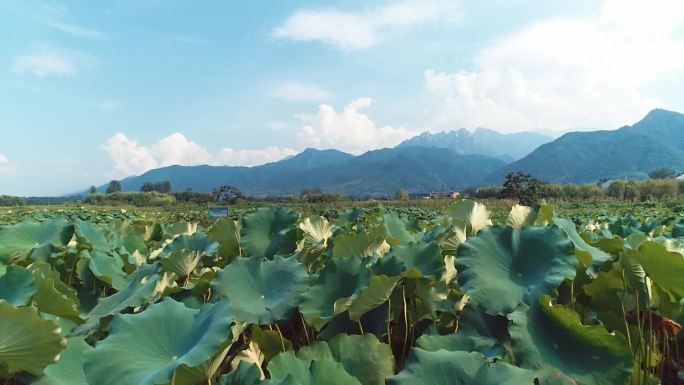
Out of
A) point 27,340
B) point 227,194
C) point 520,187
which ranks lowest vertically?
point 520,187

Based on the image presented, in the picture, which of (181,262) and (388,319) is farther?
(181,262)

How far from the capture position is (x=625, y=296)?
1.06 meters

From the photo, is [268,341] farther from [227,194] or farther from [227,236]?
[227,194]

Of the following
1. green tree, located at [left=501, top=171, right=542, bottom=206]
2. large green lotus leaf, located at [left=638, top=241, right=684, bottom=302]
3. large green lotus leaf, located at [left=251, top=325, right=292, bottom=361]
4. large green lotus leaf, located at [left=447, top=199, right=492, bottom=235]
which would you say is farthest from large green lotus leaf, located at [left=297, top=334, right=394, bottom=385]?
green tree, located at [left=501, top=171, right=542, bottom=206]

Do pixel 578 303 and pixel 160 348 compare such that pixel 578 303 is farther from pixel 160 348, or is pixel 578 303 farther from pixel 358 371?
pixel 160 348

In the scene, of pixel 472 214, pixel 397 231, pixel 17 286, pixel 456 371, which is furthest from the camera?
pixel 397 231

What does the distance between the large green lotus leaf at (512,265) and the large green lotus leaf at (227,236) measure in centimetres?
93

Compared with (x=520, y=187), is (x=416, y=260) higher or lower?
higher

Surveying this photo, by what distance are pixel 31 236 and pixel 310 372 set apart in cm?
171

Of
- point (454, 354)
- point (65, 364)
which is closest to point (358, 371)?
point (454, 354)

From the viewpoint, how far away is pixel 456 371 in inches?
27.3

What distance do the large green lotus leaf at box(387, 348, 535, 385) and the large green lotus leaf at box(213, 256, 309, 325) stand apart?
0.33 m

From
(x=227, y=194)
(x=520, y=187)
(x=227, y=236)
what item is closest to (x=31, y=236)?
(x=227, y=236)

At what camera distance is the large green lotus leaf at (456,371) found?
2.18ft
